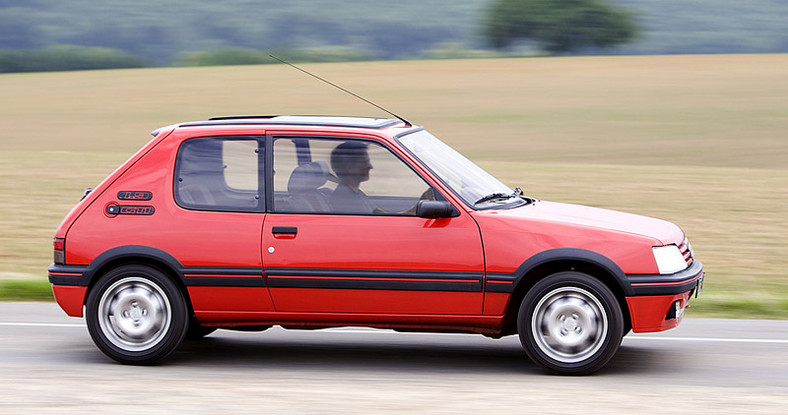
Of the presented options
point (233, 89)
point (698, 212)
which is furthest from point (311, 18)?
point (698, 212)

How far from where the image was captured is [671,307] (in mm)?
6555

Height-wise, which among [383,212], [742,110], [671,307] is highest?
[383,212]

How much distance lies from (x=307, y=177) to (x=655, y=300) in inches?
87.1

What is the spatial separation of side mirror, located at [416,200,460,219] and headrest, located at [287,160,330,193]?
67 centimetres

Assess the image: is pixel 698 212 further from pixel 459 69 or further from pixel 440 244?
pixel 459 69

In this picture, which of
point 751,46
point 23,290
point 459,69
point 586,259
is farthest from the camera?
point 751,46

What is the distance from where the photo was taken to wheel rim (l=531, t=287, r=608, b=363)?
6562 mm

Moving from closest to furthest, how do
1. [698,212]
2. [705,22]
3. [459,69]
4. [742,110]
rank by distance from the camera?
1. [698,212]
2. [742,110]
3. [459,69]
4. [705,22]

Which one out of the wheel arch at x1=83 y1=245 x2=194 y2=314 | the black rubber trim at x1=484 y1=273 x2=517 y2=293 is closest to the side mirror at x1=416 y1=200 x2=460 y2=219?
the black rubber trim at x1=484 y1=273 x2=517 y2=293

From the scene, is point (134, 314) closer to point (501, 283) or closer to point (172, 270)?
point (172, 270)

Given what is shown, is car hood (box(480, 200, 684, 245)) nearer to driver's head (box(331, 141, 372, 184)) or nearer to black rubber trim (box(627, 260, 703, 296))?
black rubber trim (box(627, 260, 703, 296))

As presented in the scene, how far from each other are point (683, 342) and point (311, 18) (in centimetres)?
6192

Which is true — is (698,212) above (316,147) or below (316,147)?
below

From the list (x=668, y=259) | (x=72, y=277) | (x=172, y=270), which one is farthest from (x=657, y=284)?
(x=72, y=277)
